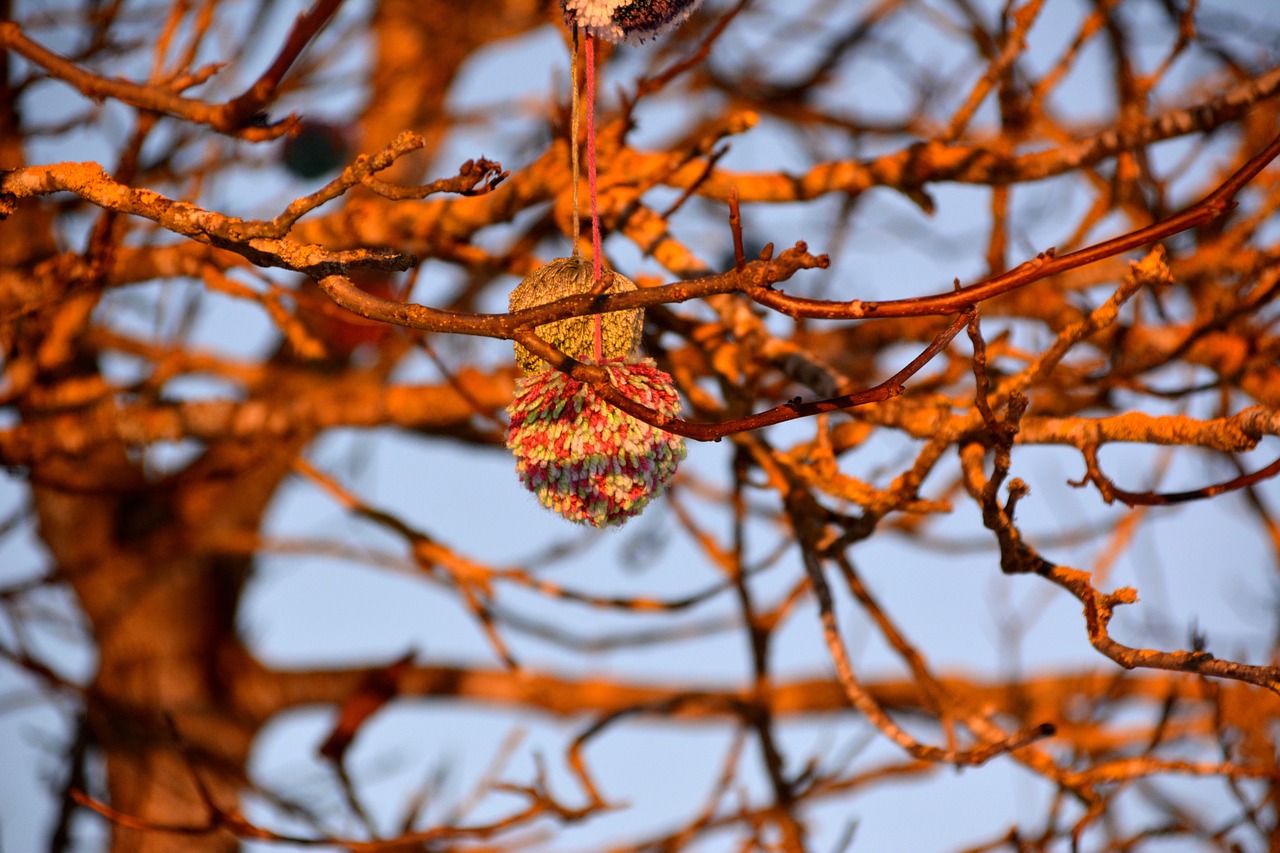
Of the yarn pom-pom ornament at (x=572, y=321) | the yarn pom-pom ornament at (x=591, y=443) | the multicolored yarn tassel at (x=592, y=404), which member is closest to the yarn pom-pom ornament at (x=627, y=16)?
the multicolored yarn tassel at (x=592, y=404)

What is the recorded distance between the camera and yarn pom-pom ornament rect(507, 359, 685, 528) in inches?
43.0

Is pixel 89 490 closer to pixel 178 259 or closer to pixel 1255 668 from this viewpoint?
pixel 178 259

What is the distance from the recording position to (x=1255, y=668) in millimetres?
1181

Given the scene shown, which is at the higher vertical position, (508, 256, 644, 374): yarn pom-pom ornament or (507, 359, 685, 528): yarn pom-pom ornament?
(508, 256, 644, 374): yarn pom-pom ornament

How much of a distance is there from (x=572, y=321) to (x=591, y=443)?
140mm

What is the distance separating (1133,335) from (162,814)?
293 cm

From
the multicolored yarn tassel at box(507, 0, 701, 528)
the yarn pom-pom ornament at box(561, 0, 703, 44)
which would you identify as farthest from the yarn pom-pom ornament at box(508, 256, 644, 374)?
the yarn pom-pom ornament at box(561, 0, 703, 44)

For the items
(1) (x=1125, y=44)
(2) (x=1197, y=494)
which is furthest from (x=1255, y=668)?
(1) (x=1125, y=44)

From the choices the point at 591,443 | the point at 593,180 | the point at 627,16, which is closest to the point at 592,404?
the point at 591,443

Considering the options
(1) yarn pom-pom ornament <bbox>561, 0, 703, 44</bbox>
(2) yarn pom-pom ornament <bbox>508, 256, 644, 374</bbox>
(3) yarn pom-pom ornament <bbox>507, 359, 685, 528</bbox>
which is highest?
(1) yarn pom-pom ornament <bbox>561, 0, 703, 44</bbox>

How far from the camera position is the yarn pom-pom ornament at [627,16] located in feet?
3.51

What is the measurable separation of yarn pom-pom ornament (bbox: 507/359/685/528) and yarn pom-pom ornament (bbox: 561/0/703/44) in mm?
335

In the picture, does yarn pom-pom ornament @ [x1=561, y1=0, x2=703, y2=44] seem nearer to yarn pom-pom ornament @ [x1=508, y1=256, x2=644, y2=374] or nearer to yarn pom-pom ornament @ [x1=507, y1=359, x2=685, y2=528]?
yarn pom-pom ornament @ [x1=508, y1=256, x2=644, y2=374]

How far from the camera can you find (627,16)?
109cm
